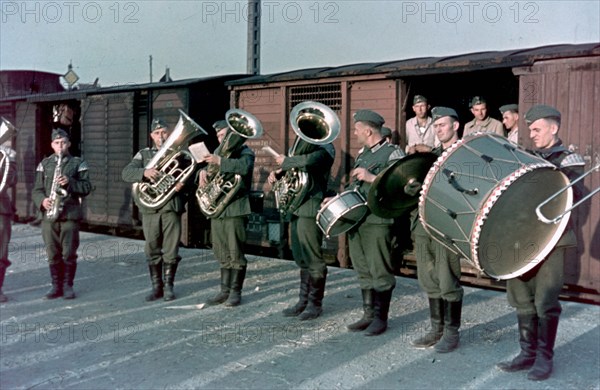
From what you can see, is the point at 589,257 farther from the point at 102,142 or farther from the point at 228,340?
the point at 102,142

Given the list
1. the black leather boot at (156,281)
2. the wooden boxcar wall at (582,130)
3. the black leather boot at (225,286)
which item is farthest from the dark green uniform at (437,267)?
the black leather boot at (156,281)

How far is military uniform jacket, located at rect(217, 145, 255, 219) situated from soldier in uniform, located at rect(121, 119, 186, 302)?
0.54 metres

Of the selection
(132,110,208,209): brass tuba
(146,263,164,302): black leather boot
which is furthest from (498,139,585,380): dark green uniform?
(146,263,164,302): black leather boot

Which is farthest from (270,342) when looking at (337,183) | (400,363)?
(337,183)

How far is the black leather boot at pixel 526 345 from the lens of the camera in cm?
438

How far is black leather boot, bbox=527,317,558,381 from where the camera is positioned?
4203 millimetres

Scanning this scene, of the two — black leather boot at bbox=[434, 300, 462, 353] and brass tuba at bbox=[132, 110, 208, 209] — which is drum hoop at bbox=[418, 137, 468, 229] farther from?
brass tuba at bbox=[132, 110, 208, 209]

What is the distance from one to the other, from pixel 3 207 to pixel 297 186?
3348 mm

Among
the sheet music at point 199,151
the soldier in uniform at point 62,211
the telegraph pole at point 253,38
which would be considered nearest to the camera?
the sheet music at point 199,151

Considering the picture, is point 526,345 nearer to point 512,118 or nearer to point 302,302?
point 302,302

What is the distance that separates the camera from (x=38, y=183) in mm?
6863

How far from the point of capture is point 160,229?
21.5 ft

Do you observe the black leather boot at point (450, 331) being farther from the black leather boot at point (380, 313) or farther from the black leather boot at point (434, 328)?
the black leather boot at point (380, 313)

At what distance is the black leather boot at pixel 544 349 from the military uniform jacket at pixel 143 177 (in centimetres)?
381
